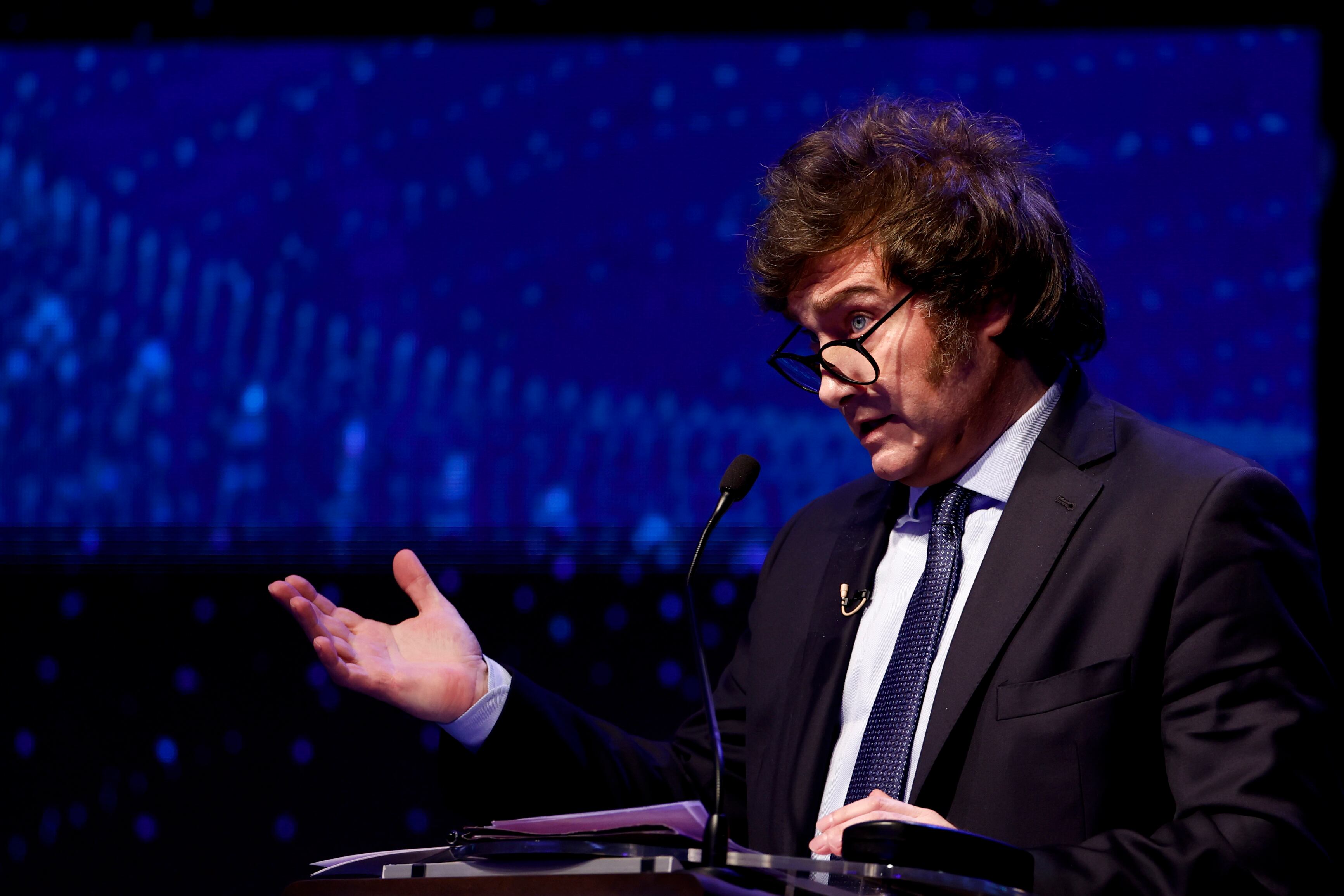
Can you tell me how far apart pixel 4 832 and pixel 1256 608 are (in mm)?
2398

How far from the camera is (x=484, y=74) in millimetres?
2602

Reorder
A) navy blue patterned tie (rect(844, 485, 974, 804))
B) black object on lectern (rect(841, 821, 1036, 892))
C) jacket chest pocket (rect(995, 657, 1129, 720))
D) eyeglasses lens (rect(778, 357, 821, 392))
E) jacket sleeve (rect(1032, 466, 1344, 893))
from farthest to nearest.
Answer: eyeglasses lens (rect(778, 357, 821, 392))
navy blue patterned tie (rect(844, 485, 974, 804))
jacket chest pocket (rect(995, 657, 1129, 720))
jacket sleeve (rect(1032, 466, 1344, 893))
black object on lectern (rect(841, 821, 1036, 892))

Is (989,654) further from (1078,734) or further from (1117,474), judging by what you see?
(1117,474)

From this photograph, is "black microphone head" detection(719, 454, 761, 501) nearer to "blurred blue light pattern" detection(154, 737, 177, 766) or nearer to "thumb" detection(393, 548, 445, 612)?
"thumb" detection(393, 548, 445, 612)

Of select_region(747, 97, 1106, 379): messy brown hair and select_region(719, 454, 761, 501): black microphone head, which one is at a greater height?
select_region(747, 97, 1106, 379): messy brown hair

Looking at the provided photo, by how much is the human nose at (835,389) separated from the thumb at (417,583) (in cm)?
57

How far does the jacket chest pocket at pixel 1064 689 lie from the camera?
1.35 metres

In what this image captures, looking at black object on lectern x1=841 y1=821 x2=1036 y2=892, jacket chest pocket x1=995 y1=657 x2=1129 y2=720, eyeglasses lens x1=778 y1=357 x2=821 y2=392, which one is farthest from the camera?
eyeglasses lens x1=778 y1=357 x2=821 y2=392

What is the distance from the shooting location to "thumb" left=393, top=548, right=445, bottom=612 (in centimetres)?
159

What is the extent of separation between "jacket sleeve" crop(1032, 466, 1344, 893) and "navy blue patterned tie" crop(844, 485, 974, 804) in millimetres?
272

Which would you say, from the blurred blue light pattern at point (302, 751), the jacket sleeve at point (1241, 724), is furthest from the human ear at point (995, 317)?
the blurred blue light pattern at point (302, 751)

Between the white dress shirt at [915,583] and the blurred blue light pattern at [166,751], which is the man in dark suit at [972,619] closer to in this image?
the white dress shirt at [915,583]

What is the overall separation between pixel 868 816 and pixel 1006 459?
0.59m

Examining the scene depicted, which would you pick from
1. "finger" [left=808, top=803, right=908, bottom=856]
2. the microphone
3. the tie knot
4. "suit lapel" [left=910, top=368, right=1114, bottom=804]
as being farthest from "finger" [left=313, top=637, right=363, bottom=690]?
the tie knot
